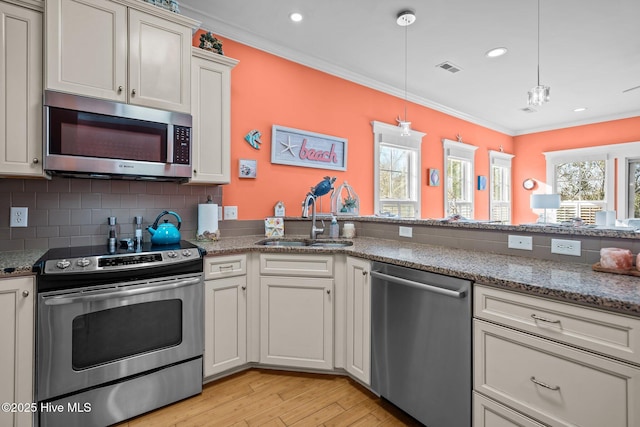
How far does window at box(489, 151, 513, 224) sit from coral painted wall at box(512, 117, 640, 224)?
231 millimetres

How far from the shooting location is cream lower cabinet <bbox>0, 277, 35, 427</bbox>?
1.45m

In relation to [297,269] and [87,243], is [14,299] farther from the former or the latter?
[297,269]

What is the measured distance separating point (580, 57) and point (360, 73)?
2.38 m

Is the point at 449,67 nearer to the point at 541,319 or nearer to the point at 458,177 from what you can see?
the point at 458,177

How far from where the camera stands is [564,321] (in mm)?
1097

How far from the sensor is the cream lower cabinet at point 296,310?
6.91 ft

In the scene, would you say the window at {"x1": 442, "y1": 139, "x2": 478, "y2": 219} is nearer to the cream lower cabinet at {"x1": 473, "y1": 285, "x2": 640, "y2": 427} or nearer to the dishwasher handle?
the dishwasher handle

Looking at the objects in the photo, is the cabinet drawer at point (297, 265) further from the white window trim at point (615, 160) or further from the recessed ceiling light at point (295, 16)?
the white window trim at point (615, 160)

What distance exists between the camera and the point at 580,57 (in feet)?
11.0

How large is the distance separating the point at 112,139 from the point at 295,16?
1755 millimetres

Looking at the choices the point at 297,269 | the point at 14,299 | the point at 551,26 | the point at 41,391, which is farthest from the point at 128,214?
the point at 551,26

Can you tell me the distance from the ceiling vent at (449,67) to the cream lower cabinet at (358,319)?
9.08 feet

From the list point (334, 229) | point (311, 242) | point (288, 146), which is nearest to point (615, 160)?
point (334, 229)
